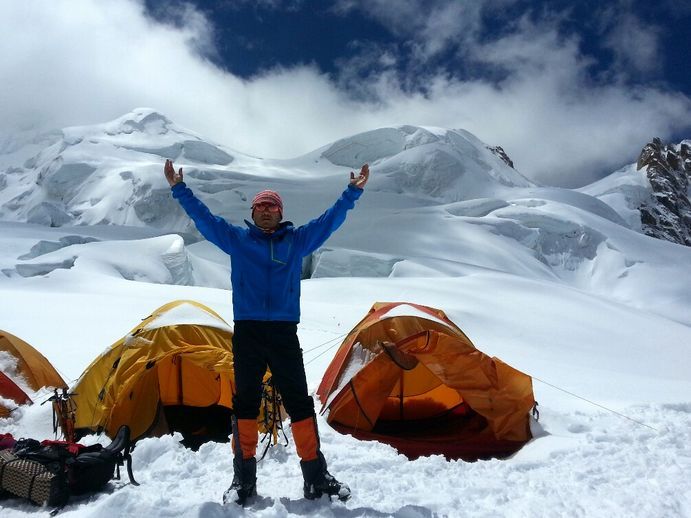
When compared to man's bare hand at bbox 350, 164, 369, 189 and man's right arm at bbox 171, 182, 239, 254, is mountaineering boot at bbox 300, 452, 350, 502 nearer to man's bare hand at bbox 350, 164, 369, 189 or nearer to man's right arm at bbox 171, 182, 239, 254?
man's right arm at bbox 171, 182, 239, 254

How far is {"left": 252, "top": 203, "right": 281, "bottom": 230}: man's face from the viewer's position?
3197 millimetres

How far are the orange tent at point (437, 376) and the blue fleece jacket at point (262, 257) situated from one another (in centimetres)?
207

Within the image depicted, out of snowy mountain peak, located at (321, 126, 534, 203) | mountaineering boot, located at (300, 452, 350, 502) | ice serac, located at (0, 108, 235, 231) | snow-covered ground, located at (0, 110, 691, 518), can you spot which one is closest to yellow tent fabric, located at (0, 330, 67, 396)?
snow-covered ground, located at (0, 110, 691, 518)

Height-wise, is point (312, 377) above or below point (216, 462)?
below

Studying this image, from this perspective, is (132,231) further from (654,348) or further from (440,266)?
(654,348)

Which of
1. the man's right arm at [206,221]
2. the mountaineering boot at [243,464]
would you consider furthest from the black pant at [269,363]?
the man's right arm at [206,221]

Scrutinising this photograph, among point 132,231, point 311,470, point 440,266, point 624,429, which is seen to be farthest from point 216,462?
point 132,231

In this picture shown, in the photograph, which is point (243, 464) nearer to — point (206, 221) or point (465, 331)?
point (206, 221)

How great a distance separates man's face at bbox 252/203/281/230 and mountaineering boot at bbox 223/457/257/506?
4.53 feet

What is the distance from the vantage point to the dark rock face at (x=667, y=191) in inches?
4569

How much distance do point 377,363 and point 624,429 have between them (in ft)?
7.18

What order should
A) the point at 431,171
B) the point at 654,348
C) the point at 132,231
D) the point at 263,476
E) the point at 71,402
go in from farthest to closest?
the point at 431,171, the point at 132,231, the point at 654,348, the point at 71,402, the point at 263,476

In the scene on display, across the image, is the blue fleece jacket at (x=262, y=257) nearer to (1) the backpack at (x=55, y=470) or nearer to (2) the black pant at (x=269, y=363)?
(2) the black pant at (x=269, y=363)

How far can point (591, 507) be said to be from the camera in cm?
281
